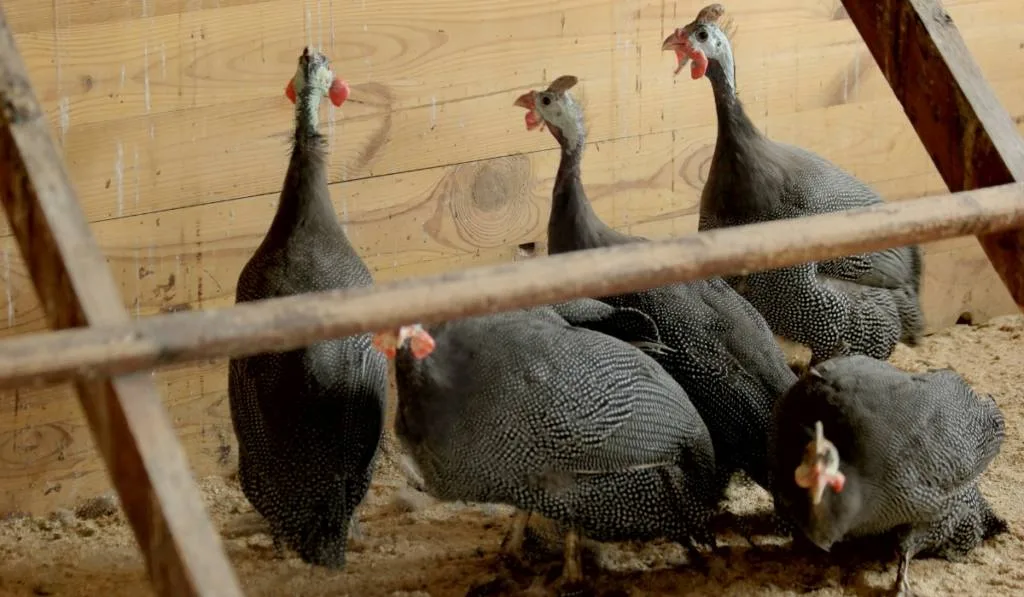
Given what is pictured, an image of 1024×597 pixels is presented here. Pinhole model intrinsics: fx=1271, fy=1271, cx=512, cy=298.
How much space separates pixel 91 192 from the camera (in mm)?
2434

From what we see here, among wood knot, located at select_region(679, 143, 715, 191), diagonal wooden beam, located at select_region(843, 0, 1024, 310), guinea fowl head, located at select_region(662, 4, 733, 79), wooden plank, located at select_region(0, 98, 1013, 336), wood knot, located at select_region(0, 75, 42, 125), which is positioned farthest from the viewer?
wood knot, located at select_region(679, 143, 715, 191)

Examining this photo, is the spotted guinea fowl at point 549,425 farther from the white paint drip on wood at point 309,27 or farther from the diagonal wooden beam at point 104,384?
the diagonal wooden beam at point 104,384

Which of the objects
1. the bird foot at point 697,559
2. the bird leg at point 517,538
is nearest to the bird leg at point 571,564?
the bird leg at point 517,538

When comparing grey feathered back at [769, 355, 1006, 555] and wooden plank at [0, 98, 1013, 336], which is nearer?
grey feathered back at [769, 355, 1006, 555]

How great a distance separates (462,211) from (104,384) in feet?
5.31

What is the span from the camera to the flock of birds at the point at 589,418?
2.16 meters

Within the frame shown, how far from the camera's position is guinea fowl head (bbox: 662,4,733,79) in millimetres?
2680

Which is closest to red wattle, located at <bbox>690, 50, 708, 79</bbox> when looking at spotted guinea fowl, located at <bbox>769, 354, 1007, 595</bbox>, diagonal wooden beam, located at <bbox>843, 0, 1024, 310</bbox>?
spotted guinea fowl, located at <bbox>769, 354, 1007, 595</bbox>

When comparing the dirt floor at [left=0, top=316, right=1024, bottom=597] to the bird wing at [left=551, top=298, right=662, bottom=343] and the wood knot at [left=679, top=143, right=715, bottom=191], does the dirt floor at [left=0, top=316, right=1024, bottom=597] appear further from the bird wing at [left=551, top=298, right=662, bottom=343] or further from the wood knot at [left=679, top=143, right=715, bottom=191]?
the wood knot at [left=679, top=143, right=715, bottom=191]

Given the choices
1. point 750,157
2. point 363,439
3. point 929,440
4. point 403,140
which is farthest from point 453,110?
point 929,440

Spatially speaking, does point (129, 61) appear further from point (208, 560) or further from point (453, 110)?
point (208, 560)

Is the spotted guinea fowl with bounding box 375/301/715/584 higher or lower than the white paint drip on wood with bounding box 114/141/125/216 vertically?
lower

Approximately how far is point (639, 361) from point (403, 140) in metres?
0.76

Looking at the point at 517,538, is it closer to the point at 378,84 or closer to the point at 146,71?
the point at 378,84
